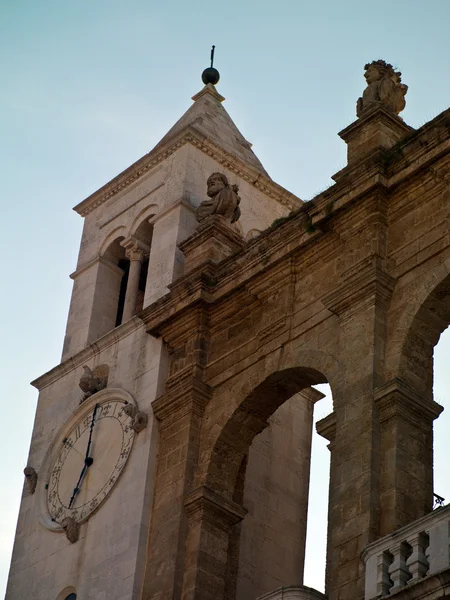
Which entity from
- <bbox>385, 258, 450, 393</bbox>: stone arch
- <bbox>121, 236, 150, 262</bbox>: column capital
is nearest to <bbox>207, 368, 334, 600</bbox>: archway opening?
<bbox>385, 258, 450, 393</bbox>: stone arch

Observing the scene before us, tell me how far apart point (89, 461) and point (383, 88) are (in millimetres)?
7076

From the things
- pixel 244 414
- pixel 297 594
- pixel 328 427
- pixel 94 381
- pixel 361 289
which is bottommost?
pixel 297 594

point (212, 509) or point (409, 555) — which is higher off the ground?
point (212, 509)

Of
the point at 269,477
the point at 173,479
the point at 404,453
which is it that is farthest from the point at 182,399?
the point at 404,453

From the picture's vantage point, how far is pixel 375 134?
24.3 meters

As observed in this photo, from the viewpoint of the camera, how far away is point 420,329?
71.9 ft

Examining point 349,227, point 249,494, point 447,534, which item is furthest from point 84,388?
point 447,534

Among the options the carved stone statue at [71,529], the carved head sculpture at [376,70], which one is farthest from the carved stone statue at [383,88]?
the carved stone statue at [71,529]

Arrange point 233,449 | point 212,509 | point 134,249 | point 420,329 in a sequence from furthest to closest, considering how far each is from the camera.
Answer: point 134,249 < point 233,449 < point 212,509 < point 420,329

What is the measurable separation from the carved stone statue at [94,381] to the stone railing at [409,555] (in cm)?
899

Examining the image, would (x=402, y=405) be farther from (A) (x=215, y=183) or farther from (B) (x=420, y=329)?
(A) (x=215, y=183)

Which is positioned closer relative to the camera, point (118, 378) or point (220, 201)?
point (118, 378)

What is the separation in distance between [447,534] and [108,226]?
1303 centimetres

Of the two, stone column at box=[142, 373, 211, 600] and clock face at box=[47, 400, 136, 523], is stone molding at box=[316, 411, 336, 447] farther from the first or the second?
clock face at box=[47, 400, 136, 523]
